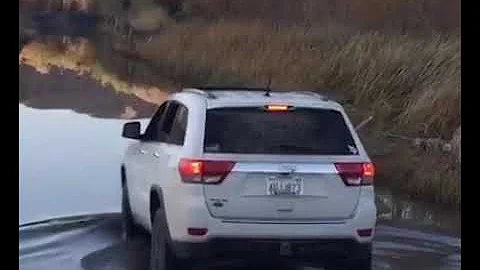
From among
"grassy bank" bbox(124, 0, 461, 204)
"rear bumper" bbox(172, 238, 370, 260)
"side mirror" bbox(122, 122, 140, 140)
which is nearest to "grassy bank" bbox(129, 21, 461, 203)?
"grassy bank" bbox(124, 0, 461, 204)

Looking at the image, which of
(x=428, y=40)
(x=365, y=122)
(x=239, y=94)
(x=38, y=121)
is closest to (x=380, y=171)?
(x=365, y=122)

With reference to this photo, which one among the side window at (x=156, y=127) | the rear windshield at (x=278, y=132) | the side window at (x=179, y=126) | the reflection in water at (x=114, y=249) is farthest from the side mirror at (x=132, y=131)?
the rear windshield at (x=278, y=132)

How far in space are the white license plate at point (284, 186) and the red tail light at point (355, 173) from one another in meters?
0.34

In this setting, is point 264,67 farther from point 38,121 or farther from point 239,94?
point 239,94

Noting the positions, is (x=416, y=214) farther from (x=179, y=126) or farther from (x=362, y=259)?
(x=179, y=126)

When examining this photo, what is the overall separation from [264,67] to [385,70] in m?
1.67

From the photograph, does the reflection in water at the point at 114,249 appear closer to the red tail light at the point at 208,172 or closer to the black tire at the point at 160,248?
the black tire at the point at 160,248

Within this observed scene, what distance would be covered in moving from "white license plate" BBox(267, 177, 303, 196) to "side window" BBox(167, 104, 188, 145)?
2.69ft

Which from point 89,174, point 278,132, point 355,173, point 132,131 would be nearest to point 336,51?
point 89,174

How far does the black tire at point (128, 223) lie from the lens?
11.9 metres

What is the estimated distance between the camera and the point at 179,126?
10219 mm

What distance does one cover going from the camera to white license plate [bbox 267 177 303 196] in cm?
944

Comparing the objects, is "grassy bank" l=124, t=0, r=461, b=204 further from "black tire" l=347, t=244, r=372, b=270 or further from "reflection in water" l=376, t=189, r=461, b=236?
"black tire" l=347, t=244, r=372, b=270

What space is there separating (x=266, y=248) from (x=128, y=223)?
283 centimetres
